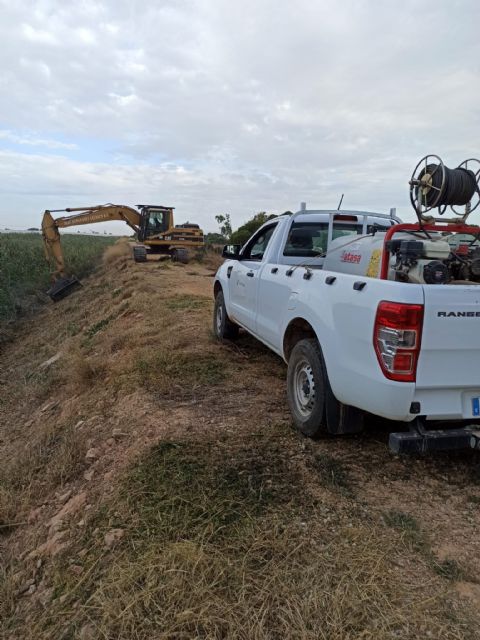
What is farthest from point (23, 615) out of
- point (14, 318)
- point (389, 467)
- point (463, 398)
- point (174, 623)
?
point (14, 318)

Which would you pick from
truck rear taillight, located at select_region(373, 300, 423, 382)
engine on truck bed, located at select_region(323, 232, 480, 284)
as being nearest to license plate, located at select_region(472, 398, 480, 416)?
truck rear taillight, located at select_region(373, 300, 423, 382)

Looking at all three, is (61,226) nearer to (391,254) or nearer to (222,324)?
(222,324)

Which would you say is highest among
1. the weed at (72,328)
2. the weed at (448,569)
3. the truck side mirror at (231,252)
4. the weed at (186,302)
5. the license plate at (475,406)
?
the truck side mirror at (231,252)

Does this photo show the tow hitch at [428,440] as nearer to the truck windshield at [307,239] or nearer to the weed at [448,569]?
the weed at [448,569]

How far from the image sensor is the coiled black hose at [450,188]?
375cm

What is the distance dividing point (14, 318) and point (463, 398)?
16491 millimetres

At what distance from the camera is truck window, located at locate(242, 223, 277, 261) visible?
6.00 meters

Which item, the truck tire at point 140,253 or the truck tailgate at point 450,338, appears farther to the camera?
the truck tire at point 140,253

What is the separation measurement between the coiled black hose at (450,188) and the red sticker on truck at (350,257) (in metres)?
0.67

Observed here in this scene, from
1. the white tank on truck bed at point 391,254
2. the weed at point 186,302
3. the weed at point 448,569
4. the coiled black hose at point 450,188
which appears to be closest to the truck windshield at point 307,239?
the white tank on truck bed at point 391,254

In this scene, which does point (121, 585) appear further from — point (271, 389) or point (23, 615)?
point (271, 389)

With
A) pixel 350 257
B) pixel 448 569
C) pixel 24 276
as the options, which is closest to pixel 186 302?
pixel 350 257

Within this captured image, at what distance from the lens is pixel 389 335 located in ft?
9.61

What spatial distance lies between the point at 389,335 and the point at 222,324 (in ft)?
14.5
